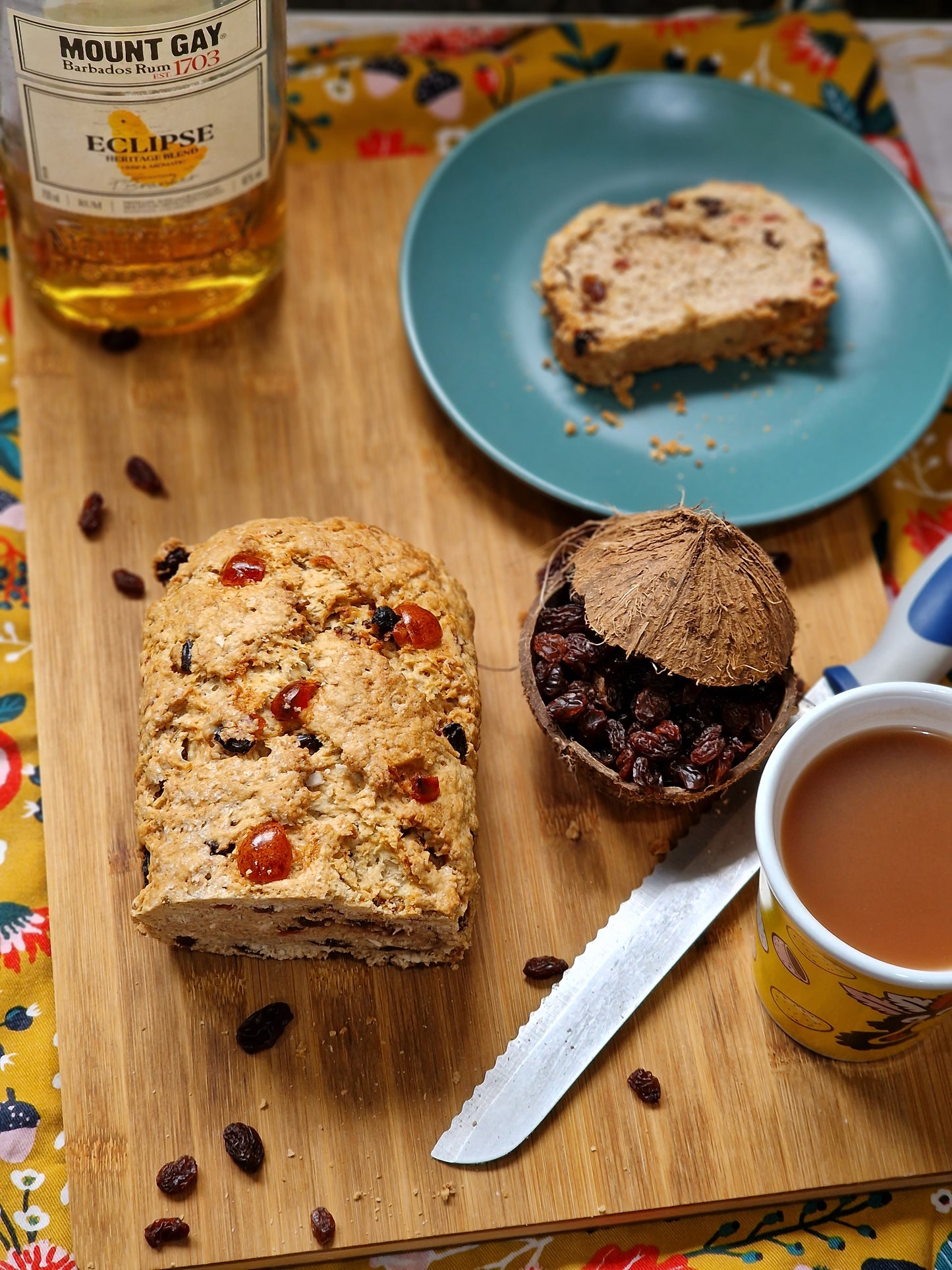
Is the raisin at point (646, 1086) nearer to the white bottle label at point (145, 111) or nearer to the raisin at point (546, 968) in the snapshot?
the raisin at point (546, 968)

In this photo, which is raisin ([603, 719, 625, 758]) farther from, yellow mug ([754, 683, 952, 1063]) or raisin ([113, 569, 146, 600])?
raisin ([113, 569, 146, 600])

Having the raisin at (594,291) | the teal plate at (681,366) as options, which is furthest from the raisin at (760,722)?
the raisin at (594,291)

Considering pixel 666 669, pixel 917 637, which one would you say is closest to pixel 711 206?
pixel 917 637

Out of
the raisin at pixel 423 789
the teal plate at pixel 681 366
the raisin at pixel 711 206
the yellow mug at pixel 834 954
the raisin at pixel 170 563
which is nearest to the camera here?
the yellow mug at pixel 834 954

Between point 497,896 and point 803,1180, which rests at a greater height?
point 497,896

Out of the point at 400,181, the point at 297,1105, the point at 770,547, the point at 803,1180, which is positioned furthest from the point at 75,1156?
the point at 400,181

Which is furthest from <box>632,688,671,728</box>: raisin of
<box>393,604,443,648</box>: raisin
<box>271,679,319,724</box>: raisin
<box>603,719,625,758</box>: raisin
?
<box>271,679,319,724</box>: raisin

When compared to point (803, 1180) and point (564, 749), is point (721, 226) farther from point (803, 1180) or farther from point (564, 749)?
point (803, 1180)
